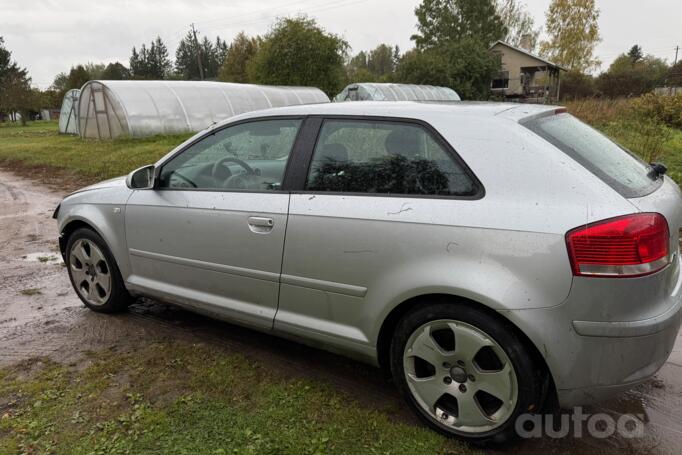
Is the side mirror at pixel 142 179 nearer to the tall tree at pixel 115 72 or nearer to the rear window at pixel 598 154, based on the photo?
the rear window at pixel 598 154

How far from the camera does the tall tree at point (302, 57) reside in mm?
30688

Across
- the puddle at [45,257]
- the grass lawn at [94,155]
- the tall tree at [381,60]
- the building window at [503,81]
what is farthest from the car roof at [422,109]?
the tall tree at [381,60]

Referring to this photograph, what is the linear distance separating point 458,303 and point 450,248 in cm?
27

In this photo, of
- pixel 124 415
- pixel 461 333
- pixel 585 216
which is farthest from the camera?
pixel 124 415

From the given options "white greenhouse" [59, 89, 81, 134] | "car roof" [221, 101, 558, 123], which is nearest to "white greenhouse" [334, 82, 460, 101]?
"white greenhouse" [59, 89, 81, 134]

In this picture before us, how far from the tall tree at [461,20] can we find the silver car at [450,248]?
52.0m

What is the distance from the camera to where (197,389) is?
3.08 metres

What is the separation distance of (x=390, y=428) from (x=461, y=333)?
0.67 m

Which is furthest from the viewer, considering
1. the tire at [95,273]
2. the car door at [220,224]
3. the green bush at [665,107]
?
the green bush at [665,107]

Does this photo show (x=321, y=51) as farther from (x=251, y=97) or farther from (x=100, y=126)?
(x=100, y=126)

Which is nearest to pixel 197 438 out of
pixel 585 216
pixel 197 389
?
pixel 197 389

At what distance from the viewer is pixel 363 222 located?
263 cm

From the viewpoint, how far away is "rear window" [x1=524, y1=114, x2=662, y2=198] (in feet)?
7.77

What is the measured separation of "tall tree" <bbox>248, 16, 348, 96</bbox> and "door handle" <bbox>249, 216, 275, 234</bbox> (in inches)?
1149
